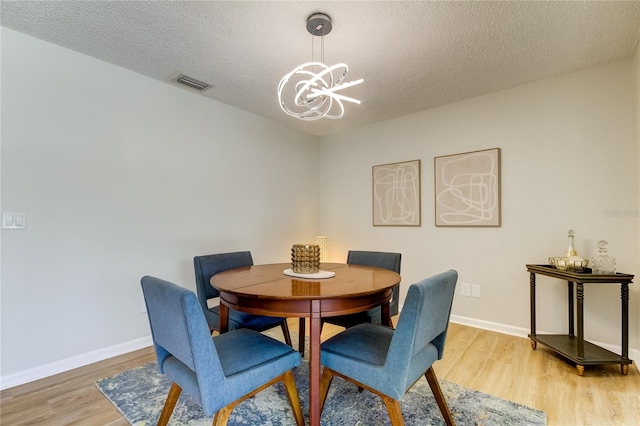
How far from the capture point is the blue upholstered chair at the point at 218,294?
2.12m

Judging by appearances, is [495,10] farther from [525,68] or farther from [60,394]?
[60,394]

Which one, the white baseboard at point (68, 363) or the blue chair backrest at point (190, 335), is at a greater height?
the blue chair backrest at point (190, 335)

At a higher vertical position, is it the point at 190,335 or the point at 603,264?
the point at 603,264

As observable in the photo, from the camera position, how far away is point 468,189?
317 centimetres

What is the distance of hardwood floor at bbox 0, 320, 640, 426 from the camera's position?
1708 mm

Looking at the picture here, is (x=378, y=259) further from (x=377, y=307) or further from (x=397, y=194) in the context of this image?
(x=397, y=194)

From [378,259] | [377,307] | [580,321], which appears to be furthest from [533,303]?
[377,307]

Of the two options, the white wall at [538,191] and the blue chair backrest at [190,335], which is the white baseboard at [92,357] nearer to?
the white wall at [538,191]

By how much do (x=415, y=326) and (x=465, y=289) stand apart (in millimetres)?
2319

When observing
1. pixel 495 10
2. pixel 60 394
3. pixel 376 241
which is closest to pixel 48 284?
pixel 60 394

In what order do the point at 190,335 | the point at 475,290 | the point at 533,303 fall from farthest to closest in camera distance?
the point at 475,290 → the point at 533,303 → the point at 190,335

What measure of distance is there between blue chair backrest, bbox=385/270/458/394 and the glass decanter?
169cm

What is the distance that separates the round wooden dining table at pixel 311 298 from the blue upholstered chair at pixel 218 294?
0.36 metres

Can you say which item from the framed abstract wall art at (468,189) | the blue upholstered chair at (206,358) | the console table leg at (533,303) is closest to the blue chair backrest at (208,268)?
the blue upholstered chair at (206,358)
